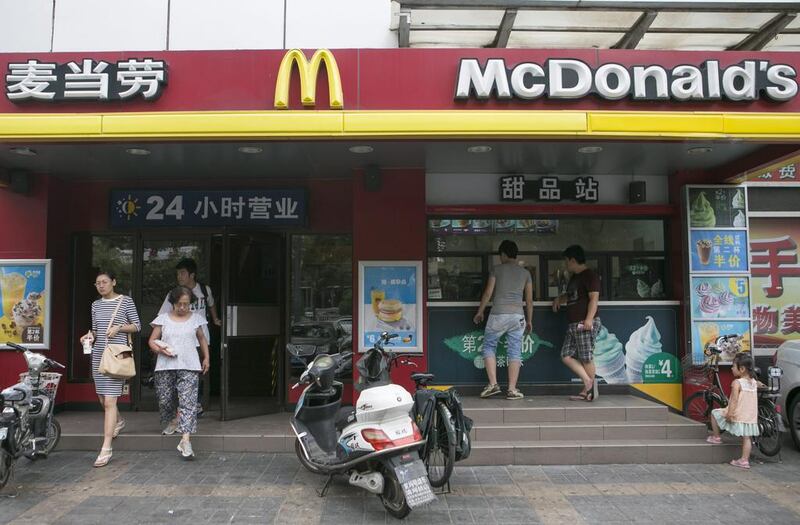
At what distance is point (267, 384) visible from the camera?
7664mm

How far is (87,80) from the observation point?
5.81 meters

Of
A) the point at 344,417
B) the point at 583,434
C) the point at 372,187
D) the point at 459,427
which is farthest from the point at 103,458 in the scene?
the point at 583,434

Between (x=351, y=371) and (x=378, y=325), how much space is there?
952 mm

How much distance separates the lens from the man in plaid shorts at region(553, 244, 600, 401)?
22.5 ft

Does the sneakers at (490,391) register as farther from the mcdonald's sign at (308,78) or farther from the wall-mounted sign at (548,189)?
the mcdonald's sign at (308,78)

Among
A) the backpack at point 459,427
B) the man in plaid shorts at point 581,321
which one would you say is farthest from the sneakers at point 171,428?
the man in plaid shorts at point 581,321

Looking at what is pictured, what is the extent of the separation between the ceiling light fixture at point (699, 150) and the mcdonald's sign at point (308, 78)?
3.91 m

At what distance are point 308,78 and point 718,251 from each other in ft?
18.5

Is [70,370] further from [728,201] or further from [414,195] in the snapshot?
[728,201]

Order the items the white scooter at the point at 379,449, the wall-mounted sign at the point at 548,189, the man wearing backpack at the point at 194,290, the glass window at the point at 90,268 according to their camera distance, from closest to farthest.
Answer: the white scooter at the point at 379,449, the man wearing backpack at the point at 194,290, the wall-mounted sign at the point at 548,189, the glass window at the point at 90,268

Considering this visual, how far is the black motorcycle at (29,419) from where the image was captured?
482cm

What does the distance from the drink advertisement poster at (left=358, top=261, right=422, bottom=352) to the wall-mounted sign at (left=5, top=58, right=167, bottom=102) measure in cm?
307

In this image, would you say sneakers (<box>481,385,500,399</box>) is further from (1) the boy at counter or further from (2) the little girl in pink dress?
(2) the little girl in pink dress

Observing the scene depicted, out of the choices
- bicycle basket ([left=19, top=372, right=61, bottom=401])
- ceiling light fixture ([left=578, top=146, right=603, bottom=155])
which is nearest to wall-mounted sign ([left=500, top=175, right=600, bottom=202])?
ceiling light fixture ([left=578, top=146, right=603, bottom=155])
